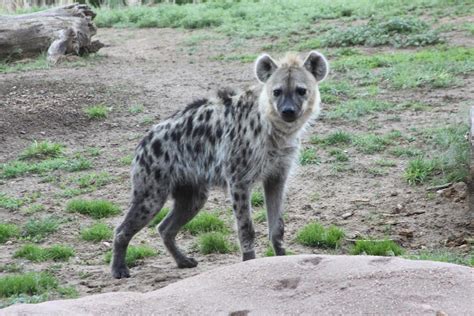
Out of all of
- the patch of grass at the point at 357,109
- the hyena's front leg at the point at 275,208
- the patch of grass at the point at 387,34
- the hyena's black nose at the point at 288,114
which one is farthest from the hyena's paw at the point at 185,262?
the patch of grass at the point at 387,34

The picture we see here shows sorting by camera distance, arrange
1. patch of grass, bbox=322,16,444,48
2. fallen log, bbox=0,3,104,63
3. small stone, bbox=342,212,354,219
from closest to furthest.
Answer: small stone, bbox=342,212,354,219 → patch of grass, bbox=322,16,444,48 → fallen log, bbox=0,3,104,63

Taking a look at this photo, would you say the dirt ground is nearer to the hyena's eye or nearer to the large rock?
the hyena's eye

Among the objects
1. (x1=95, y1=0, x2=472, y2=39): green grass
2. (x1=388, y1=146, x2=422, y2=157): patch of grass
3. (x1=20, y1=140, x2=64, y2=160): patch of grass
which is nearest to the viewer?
(x1=388, y1=146, x2=422, y2=157): patch of grass

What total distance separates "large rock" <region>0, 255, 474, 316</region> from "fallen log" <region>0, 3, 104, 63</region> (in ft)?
24.0

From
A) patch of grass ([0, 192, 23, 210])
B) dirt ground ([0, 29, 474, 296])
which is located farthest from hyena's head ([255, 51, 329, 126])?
patch of grass ([0, 192, 23, 210])

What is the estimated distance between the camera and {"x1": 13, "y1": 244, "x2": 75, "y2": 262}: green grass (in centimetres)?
498

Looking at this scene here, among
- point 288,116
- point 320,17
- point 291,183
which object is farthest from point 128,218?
point 320,17

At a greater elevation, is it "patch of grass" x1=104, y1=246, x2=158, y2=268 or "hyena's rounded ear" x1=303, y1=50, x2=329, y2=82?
"hyena's rounded ear" x1=303, y1=50, x2=329, y2=82

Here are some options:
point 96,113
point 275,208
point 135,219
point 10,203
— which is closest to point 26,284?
point 135,219

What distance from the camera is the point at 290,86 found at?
452 centimetres

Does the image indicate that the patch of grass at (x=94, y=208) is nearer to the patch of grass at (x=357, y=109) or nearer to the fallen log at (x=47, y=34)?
the patch of grass at (x=357, y=109)

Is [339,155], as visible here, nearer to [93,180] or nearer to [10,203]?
[93,180]

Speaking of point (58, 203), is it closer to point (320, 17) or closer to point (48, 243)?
point (48, 243)

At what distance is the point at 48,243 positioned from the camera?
208 inches
